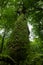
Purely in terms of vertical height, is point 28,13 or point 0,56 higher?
point 28,13

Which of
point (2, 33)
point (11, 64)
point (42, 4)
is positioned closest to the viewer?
point (42, 4)

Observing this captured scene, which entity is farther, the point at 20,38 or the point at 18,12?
the point at 18,12

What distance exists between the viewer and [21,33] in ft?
32.9

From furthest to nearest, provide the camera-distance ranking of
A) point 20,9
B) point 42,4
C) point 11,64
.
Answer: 1. point 20,9
2. point 11,64
3. point 42,4

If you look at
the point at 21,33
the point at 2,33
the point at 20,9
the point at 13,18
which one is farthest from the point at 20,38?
the point at 2,33

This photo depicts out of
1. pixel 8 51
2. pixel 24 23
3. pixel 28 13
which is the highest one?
pixel 28 13

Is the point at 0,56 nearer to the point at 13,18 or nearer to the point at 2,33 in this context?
the point at 13,18

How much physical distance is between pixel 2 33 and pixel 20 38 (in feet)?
15.6

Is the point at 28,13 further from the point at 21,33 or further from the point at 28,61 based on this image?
the point at 28,61

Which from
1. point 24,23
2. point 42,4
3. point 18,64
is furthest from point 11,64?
point 42,4

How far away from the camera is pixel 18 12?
1162 centimetres

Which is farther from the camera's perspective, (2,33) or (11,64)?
(2,33)

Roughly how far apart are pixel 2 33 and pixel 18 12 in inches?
129

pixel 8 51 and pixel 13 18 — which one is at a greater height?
pixel 13 18
